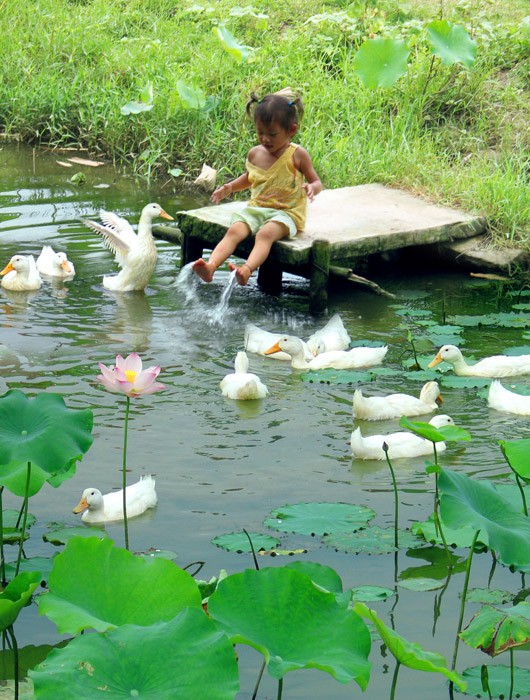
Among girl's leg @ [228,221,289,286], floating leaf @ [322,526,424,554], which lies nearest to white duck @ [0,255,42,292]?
girl's leg @ [228,221,289,286]

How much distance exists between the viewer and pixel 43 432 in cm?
241

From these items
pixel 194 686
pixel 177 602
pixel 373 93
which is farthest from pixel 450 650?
pixel 373 93

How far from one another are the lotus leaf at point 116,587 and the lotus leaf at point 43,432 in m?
0.32

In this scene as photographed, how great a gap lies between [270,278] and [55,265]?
61.9 inches

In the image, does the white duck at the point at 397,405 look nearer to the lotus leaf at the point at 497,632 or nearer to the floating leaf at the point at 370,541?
the floating leaf at the point at 370,541

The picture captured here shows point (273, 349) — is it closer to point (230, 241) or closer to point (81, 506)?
point (230, 241)

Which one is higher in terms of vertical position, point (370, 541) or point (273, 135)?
point (273, 135)

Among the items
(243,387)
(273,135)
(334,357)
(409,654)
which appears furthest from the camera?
(273,135)

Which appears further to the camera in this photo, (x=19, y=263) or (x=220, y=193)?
(x=220, y=193)

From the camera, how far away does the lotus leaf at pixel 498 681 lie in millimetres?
2361

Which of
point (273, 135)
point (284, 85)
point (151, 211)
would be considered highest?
point (284, 85)

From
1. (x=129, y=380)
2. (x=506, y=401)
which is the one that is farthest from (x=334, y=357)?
(x=129, y=380)

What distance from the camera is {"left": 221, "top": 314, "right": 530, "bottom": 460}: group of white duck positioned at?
13.5 feet

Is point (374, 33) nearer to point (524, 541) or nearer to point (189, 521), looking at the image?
point (189, 521)
